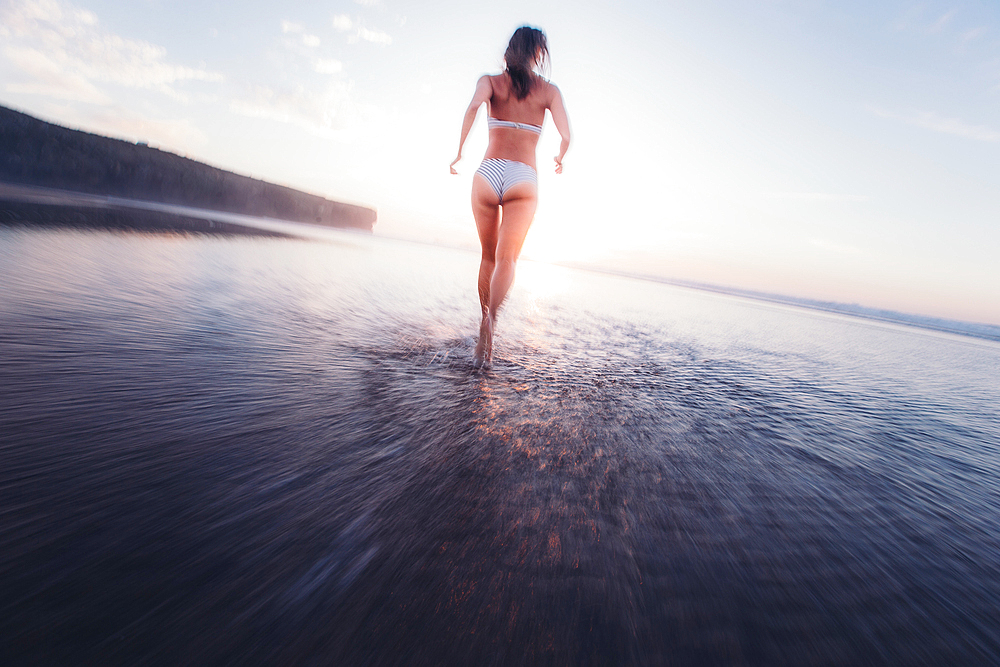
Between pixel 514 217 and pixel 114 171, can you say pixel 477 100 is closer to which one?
pixel 514 217

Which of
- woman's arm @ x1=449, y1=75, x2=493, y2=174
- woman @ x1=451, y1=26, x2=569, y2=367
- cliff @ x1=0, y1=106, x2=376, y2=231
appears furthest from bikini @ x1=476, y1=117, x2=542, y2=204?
cliff @ x1=0, y1=106, x2=376, y2=231

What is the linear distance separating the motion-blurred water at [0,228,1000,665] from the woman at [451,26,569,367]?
86 cm

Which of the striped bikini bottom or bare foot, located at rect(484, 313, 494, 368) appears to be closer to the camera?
bare foot, located at rect(484, 313, 494, 368)

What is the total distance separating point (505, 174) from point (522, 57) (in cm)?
80

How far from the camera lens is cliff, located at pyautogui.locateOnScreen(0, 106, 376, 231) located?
54.9 feet

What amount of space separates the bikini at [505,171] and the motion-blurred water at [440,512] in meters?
1.29

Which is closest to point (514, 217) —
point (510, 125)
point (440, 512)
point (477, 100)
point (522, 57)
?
point (510, 125)

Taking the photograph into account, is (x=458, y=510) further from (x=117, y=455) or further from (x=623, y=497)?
(x=117, y=455)

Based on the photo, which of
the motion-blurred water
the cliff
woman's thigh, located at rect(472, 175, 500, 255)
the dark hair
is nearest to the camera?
the motion-blurred water

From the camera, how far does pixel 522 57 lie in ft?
8.95

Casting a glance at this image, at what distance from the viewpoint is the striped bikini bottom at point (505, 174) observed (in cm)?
278

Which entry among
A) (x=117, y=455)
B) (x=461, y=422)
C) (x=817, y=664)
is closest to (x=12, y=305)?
(x=117, y=455)

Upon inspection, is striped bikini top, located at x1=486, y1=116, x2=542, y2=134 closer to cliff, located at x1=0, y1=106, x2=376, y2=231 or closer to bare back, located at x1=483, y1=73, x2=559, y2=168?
bare back, located at x1=483, y1=73, x2=559, y2=168

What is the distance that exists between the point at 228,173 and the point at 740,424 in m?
35.9
